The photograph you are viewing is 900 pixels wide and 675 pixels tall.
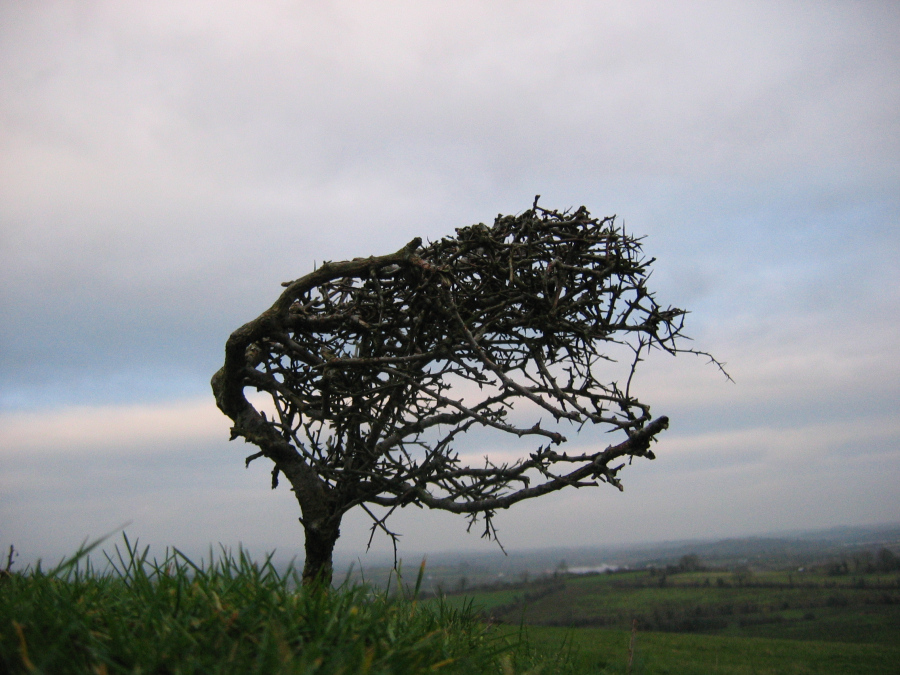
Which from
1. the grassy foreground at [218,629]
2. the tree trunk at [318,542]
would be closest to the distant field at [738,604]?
the tree trunk at [318,542]

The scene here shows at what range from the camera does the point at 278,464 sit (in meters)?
5.52

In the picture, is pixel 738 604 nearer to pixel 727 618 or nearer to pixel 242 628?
pixel 727 618

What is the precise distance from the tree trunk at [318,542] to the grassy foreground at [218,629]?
2.14 meters

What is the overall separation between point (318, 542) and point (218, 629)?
3.27 metres

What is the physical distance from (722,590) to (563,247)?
36.6 metres

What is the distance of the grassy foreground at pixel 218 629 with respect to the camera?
210cm

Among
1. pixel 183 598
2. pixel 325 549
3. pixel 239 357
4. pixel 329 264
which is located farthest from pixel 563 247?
pixel 183 598

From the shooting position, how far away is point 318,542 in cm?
549

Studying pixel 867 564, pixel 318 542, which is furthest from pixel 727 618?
pixel 318 542

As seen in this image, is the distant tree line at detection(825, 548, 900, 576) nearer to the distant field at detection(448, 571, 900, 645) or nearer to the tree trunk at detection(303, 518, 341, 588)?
the distant field at detection(448, 571, 900, 645)

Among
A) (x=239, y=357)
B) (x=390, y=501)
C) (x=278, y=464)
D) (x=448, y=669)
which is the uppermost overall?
(x=239, y=357)

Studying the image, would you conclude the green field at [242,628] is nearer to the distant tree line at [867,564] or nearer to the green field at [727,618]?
the green field at [727,618]

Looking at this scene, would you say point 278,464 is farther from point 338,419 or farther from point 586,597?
point 586,597

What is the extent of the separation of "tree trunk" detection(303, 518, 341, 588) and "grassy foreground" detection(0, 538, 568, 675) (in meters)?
2.14
